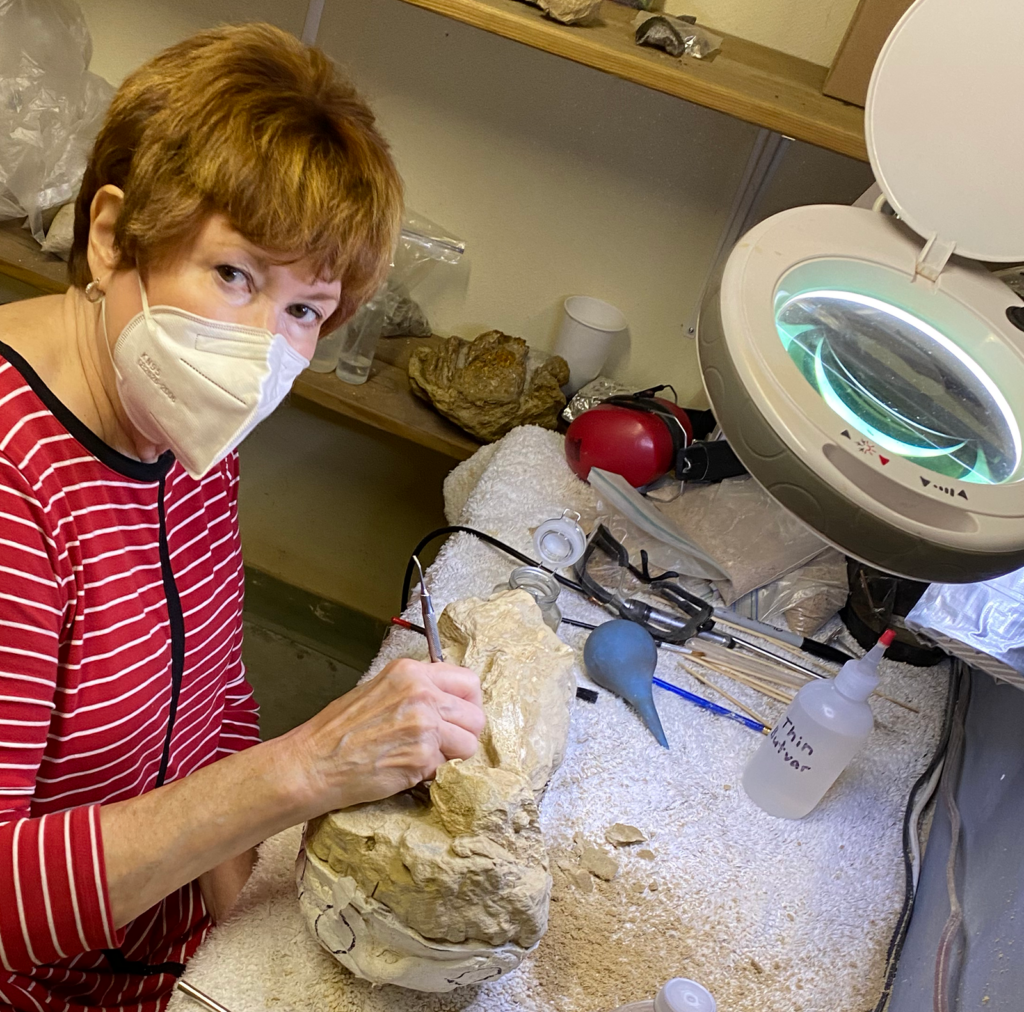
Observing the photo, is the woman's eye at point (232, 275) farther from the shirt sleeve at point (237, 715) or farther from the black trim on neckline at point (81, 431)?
the shirt sleeve at point (237, 715)

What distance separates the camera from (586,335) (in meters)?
1.82

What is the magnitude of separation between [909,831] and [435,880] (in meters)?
0.65

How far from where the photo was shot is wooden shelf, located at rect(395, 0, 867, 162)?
4.36ft

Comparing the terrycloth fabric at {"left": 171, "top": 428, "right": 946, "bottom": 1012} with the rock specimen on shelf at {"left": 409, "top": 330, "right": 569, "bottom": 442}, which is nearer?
the terrycloth fabric at {"left": 171, "top": 428, "right": 946, "bottom": 1012}

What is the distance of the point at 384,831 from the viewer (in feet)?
2.50

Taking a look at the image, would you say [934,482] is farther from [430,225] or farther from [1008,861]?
[430,225]

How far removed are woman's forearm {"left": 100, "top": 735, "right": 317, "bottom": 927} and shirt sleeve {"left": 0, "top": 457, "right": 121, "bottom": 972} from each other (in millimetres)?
14

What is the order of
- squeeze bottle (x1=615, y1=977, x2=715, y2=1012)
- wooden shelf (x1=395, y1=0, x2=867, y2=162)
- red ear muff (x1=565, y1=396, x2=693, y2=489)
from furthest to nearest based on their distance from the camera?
red ear muff (x1=565, y1=396, x2=693, y2=489), wooden shelf (x1=395, y1=0, x2=867, y2=162), squeeze bottle (x1=615, y1=977, x2=715, y2=1012)

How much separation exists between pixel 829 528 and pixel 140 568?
63 cm

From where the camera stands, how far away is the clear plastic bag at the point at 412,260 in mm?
1878

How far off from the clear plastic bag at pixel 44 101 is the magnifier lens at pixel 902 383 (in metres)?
1.61

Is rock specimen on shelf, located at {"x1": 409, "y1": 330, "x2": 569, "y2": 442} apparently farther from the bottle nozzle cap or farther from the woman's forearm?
the bottle nozzle cap

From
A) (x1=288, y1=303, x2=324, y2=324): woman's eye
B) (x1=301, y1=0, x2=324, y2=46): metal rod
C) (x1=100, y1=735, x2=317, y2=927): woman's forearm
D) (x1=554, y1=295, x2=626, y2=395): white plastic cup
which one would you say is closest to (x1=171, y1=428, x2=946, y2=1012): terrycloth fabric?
(x1=100, y1=735, x2=317, y2=927): woman's forearm

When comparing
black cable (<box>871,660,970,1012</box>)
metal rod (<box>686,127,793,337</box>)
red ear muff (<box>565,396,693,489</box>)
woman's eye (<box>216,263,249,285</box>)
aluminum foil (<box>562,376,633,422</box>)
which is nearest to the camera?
woman's eye (<box>216,263,249,285</box>)
